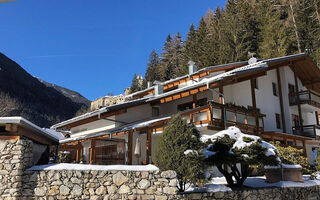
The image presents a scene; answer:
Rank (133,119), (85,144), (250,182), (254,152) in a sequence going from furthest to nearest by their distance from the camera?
(85,144) < (133,119) < (250,182) < (254,152)

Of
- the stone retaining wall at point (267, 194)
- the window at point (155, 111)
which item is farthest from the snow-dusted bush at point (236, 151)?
the window at point (155, 111)

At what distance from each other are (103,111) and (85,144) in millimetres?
5653

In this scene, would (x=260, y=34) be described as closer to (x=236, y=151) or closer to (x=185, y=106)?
(x=185, y=106)

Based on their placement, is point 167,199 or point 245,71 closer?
point 167,199

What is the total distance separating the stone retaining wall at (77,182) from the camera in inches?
303

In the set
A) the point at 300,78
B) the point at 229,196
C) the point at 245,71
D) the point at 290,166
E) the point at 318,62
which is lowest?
the point at 229,196

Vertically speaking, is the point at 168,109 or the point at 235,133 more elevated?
the point at 168,109

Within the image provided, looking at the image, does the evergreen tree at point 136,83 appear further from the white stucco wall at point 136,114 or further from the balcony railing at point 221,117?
the balcony railing at point 221,117

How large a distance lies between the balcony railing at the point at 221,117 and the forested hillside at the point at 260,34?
56.8 ft

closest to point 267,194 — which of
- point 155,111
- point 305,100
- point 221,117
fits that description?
point 221,117

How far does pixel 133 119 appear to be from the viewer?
725 inches

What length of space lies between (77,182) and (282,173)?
863 centimetres

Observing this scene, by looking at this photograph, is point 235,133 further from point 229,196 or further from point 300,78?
point 300,78

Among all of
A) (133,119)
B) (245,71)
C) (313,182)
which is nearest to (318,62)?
(245,71)
